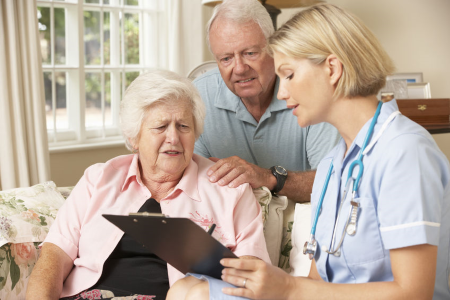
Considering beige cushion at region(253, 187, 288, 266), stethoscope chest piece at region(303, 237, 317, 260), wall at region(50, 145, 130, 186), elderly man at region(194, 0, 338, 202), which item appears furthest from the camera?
wall at region(50, 145, 130, 186)

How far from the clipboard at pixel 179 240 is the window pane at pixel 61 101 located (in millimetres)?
2632

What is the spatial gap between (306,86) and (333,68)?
80 mm

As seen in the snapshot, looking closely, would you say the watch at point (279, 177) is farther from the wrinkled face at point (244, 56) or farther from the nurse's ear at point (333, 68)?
the nurse's ear at point (333, 68)

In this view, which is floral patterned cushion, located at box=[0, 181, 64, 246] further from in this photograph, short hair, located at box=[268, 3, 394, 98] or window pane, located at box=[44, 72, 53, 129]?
window pane, located at box=[44, 72, 53, 129]

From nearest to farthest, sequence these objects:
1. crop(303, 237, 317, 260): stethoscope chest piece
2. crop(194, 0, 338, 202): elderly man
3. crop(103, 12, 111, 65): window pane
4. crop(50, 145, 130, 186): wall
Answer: crop(303, 237, 317, 260): stethoscope chest piece → crop(194, 0, 338, 202): elderly man → crop(50, 145, 130, 186): wall → crop(103, 12, 111, 65): window pane

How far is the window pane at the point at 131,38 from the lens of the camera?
4.04 metres

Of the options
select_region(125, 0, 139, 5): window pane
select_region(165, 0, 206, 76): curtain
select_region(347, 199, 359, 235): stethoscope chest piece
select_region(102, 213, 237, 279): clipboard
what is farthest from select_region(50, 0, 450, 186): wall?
select_region(347, 199, 359, 235): stethoscope chest piece

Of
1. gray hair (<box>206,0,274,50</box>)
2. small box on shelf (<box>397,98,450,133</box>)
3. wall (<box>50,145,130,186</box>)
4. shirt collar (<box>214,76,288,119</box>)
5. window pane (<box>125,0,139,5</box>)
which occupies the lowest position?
wall (<box>50,145,130,186</box>)

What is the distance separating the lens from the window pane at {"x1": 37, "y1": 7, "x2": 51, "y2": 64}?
3523mm

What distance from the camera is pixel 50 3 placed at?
3.49m

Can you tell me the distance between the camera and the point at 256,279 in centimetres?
115

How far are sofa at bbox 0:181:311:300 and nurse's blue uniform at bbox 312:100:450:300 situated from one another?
524mm

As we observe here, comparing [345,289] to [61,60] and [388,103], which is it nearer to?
[388,103]

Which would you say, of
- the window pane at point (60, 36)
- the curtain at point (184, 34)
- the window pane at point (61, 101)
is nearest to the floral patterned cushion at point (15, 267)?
the window pane at point (61, 101)
